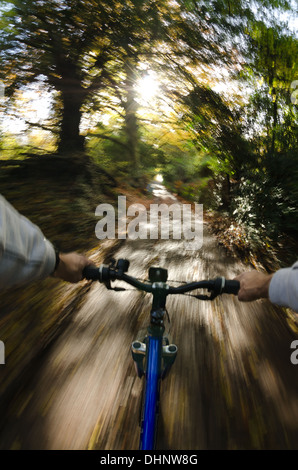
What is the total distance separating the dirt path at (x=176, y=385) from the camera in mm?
1599

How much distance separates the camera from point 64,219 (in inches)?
171

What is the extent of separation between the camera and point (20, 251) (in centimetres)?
90

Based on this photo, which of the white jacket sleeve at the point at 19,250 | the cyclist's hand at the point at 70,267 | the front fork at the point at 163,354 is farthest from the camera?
the front fork at the point at 163,354

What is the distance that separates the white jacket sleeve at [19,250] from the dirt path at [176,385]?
127cm

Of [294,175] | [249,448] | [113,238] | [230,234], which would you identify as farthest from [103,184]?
[249,448]

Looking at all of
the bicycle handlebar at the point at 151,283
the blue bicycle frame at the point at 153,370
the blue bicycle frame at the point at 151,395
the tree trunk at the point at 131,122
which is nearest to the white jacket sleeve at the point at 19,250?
the bicycle handlebar at the point at 151,283

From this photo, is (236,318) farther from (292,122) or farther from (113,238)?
(292,122)

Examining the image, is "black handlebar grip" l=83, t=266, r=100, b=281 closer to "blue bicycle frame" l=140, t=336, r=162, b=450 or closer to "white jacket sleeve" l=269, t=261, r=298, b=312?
"blue bicycle frame" l=140, t=336, r=162, b=450

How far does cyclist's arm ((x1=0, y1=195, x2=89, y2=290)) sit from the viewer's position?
0.83m

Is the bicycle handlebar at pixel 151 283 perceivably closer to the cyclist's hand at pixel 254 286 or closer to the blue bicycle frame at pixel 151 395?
the cyclist's hand at pixel 254 286

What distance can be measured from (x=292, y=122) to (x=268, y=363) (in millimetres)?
5520

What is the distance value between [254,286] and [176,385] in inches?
Answer: 50.3

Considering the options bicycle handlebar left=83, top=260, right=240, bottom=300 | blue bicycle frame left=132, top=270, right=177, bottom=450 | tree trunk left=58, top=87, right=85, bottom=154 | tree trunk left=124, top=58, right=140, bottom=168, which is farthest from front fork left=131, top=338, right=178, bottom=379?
tree trunk left=124, top=58, right=140, bottom=168

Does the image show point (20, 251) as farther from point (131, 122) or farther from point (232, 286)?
point (131, 122)
